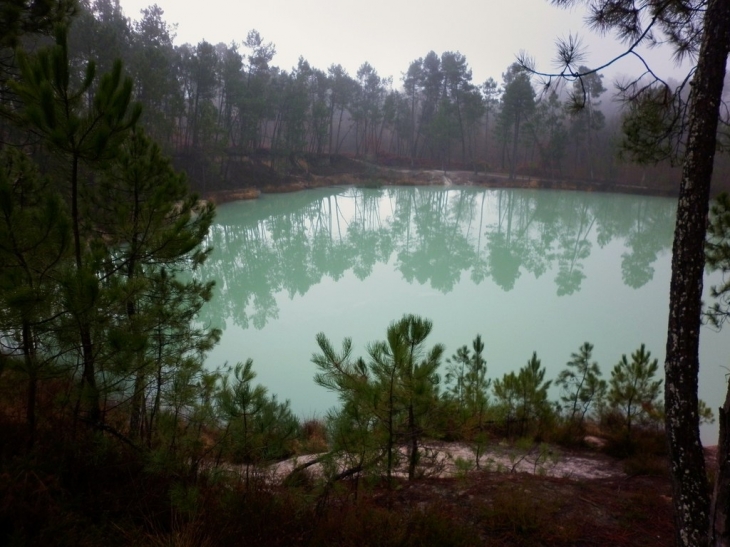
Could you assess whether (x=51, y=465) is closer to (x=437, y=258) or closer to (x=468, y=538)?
(x=468, y=538)

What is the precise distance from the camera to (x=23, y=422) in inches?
99.3

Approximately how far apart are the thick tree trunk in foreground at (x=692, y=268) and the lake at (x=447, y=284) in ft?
12.7

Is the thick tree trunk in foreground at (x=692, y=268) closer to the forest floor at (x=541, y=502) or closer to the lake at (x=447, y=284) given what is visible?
the forest floor at (x=541, y=502)

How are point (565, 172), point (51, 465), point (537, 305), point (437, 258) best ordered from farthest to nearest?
point (565, 172) → point (437, 258) → point (537, 305) → point (51, 465)

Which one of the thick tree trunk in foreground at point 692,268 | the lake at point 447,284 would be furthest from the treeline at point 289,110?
the thick tree trunk in foreground at point 692,268

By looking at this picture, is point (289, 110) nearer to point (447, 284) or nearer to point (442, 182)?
point (442, 182)

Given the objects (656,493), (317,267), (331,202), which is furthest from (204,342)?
(331,202)

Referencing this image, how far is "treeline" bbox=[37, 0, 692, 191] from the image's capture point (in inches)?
789

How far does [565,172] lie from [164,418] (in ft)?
128

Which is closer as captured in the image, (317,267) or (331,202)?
(317,267)

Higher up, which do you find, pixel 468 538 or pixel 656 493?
pixel 468 538

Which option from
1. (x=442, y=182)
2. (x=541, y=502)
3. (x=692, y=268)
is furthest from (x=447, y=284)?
(x=442, y=182)

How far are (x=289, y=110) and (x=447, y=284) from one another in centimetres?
2462

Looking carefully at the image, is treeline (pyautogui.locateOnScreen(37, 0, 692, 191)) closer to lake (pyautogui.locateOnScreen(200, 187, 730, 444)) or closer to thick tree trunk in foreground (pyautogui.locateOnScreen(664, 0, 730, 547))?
lake (pyautogui.locateOnScreen(200, 187, 730, 444))
